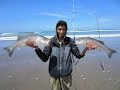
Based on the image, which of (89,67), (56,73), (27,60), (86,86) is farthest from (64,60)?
(27,60)

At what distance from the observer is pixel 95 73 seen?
9344 mm

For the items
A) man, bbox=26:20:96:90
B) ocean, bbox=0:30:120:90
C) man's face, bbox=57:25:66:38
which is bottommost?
ocean, bbox=0:30:120:90

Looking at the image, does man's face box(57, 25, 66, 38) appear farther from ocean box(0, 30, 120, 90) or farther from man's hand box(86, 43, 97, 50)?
ocean box(0, 30, 120, 90)

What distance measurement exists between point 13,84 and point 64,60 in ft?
11.8

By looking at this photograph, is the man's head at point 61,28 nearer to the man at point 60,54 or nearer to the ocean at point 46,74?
the man at point 60,54

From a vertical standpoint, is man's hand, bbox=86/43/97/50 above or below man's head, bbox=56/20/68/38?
below

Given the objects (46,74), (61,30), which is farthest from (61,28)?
(46,74)

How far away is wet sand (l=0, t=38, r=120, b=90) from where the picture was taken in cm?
791

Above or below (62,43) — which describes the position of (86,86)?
below

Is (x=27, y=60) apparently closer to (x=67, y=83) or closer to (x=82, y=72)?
(x=82, y=72)

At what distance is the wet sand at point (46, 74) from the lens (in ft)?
26.0

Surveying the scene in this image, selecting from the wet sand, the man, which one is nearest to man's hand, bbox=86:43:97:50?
the man

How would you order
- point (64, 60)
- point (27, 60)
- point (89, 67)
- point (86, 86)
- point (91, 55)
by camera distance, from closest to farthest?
point (64, 60) < point (86, 86) < point (89, 67) < point (27, 60) < point (91, 55)

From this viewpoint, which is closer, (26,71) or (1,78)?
(1,78)
